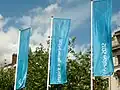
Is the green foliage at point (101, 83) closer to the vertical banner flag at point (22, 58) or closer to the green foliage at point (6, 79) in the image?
the vertical banner flag at point (22, 58)

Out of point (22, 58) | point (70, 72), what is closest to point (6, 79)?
point (70, 72)

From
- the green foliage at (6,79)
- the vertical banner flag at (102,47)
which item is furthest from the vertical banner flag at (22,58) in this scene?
the green foliage at (6,79)

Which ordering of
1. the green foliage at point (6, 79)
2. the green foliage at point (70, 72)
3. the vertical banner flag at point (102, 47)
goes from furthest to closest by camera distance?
the green foliage at point (6, 79) → the green foliage at point (70, 72) → the vertical banner flag at point (102, 47)

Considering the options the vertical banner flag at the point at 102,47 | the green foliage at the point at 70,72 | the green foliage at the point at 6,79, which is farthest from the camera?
the green foliage at the point at 6,79

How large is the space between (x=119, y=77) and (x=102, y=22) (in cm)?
2368

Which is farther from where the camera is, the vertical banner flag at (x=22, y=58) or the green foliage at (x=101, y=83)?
the green foliage at (x=101, y=83)

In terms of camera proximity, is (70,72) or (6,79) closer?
(70,72)

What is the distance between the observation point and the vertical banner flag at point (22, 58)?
1240 inches

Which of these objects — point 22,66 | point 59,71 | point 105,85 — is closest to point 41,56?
point 105,85

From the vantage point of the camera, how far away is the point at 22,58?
106 ft

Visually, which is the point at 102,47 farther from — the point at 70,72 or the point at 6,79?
the point at 6,79

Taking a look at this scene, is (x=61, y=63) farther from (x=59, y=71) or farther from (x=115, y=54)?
(x=115, y=54)

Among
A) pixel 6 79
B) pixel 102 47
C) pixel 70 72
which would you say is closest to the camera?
pixel 102 47

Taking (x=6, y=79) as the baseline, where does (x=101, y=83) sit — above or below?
below
